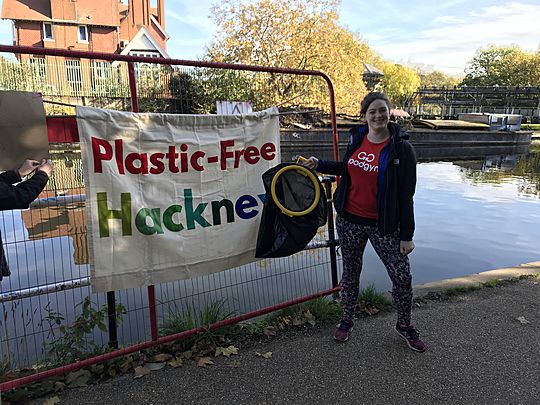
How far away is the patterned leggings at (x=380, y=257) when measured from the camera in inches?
121

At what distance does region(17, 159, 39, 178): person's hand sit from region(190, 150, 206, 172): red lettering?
103 cm

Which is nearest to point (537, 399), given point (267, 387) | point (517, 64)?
point (267, 387)

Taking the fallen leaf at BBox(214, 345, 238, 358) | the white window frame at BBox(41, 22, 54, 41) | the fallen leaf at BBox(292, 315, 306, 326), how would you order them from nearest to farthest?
the fallen leaf at BBox(214, 345, 238, 358) < the fallen leaf at BBox(292, 315, 306, 326) < the white window frame at BBox(41, 22, 54, 41)

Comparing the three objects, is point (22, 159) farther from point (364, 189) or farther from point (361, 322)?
point (361, 322)

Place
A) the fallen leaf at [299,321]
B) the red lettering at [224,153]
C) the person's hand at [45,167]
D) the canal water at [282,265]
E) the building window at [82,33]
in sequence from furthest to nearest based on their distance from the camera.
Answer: the building window at [82,33] < the canal water at [282,265] < the fallen leaf at [299,321] < the red lettering at [224,153] < the person's hand at [45,167]

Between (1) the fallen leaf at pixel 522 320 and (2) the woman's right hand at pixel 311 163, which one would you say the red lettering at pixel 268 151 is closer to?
(2) the woman's right hand at pixel 311 163

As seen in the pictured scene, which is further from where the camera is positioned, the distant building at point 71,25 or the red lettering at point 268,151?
the distant building at point 71,25

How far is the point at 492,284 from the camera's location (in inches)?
185

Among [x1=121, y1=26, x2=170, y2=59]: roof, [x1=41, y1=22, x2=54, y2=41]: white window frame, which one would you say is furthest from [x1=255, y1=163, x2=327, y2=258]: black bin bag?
[x1=41, y1=22, x2=54, y2=41]: white window frame

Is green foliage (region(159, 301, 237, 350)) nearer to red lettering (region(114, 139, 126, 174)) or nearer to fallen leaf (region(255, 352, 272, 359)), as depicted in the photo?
fallen leaf (region(255, 352, 272, 359))

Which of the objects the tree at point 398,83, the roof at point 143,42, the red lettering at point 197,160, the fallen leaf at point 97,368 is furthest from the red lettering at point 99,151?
the tree at point 398,83

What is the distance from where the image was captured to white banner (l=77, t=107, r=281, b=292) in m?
2.77

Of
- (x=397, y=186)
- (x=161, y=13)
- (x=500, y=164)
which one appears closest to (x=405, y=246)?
(x=397, y=186)

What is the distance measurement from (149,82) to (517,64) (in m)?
78.7
